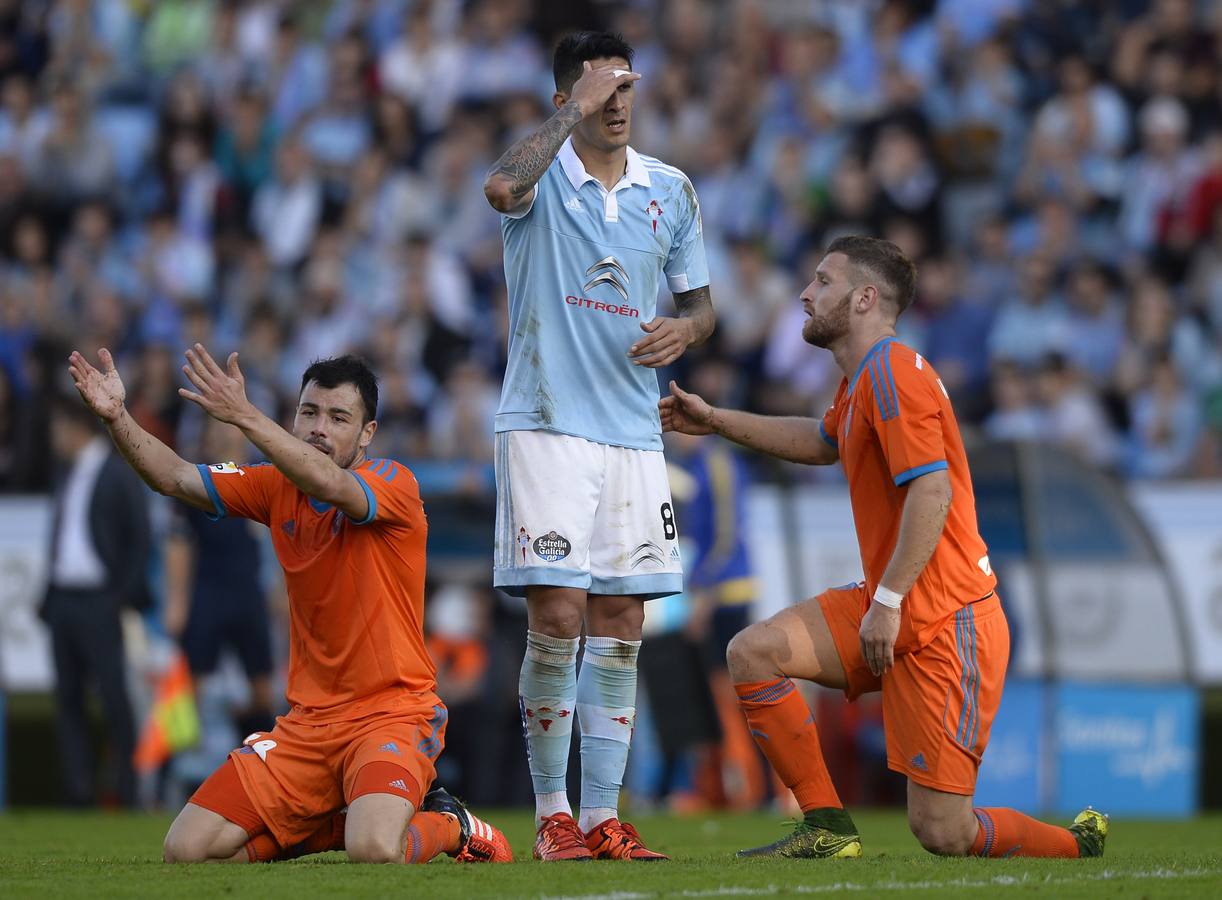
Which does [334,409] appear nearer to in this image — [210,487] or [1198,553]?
[210,487]

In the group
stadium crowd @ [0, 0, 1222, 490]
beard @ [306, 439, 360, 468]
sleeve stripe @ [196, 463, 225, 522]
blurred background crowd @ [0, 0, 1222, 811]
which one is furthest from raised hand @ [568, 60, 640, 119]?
stadium crowd @ [0, 0, 1222, 490]

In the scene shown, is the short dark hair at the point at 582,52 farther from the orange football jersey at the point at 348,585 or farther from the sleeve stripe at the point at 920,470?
the sleeve stripe at the point at 920,470

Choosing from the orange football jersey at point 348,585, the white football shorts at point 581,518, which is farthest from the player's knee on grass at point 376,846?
the white football shorts at point 581,518

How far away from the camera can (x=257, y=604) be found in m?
12.6

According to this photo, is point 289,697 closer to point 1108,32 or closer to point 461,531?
point 461,531

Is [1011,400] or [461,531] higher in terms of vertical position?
[1011,400]

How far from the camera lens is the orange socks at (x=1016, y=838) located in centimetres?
654

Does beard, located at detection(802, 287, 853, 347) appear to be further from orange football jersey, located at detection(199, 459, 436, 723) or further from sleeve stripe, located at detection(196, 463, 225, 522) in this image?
sleeve stripe, located at detection(196, 463, 225, 522)

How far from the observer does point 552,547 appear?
6.62 meters

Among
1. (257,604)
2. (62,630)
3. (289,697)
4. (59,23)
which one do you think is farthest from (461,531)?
(59,23)

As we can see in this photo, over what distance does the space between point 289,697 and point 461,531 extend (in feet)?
22.0

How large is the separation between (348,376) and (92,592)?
21.1ft

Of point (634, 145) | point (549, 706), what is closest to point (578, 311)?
point (549, 706)

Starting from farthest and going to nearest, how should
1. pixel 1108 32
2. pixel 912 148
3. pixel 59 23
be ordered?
pixel 59 23, pixel 1108 32, pixel 912 148
